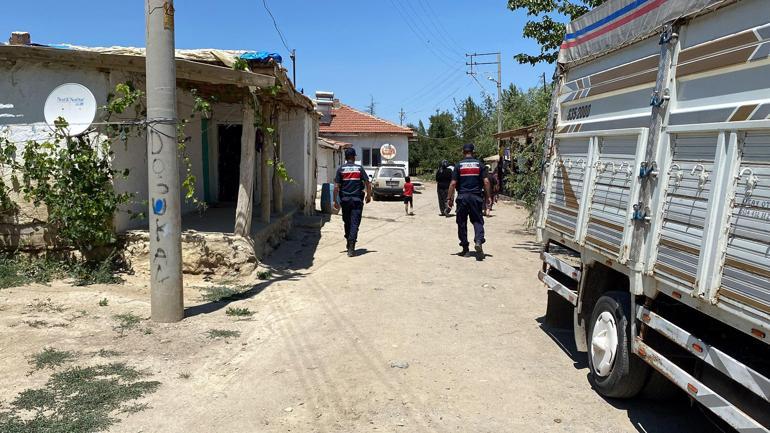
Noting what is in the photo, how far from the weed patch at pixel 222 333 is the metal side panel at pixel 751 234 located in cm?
439

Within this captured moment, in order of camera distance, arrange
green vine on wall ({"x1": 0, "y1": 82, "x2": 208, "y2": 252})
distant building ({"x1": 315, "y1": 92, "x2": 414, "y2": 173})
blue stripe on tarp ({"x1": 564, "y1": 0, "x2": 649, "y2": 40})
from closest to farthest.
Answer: blue stripe on tarp ({"x1": 564, "y1": 0, "x2": 649, "y2": 40}) < green vine on wall ({"x1": 0, "y1": 82, "x2": 208, "y2": 252}) < distant building ({"x1": 315, "y1": 92, "x2": 414, "y2": 173})

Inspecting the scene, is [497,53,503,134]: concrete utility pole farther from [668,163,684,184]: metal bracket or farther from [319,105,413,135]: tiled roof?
[668,163,684,184]: metal bracket

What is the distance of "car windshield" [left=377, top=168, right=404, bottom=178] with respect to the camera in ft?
81.7

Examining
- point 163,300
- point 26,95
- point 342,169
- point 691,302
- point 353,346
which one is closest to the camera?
point 691,302

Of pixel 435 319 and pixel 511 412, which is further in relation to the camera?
pixel 435 319

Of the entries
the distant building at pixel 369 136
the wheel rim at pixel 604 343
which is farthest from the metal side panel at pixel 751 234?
the distant building at pixel 369 136

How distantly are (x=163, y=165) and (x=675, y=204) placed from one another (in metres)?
4.71

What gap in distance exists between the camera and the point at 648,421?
4.06 meters

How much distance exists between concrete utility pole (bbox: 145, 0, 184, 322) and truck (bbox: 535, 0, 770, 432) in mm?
3877

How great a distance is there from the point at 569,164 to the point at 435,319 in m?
2.22

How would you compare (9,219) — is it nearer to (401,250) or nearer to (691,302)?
(401,250)

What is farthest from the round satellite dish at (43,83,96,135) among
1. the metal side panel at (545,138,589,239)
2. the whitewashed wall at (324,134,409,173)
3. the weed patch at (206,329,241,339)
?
the whitewashed wall at (324,134,409,173)

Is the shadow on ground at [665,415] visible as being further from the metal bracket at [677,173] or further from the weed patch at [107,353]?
the weed patch at [107,353]

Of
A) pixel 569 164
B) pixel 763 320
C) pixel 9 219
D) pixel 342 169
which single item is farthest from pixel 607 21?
pixel 9 219
